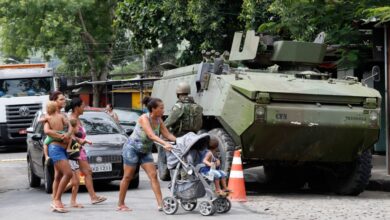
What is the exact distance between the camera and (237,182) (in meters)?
11.4

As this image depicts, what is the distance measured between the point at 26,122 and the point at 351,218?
18.0 meters

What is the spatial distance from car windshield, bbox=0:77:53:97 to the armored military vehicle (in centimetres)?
1361

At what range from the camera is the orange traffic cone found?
11.5m

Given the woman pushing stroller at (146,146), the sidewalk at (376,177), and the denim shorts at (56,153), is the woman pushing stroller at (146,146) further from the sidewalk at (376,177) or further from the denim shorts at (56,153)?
the sidewalk at (376,177)

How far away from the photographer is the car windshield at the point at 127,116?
71.9 ft

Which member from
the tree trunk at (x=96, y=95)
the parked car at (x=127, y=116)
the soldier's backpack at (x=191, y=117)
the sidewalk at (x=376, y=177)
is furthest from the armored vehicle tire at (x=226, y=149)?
the tree trunk at (x=96, y=95)

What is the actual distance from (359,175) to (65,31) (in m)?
27.8

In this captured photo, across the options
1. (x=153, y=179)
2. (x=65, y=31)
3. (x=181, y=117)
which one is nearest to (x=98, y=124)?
(x=181, y=117)

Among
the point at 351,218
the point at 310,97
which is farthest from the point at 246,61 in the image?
the point at 351,218

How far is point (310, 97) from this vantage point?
39.2 ft

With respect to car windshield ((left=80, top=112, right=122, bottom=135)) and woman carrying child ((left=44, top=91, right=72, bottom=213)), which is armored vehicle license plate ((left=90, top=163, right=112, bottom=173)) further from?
woman carrying child ((left=44, top=91, right=72, bottom=213))

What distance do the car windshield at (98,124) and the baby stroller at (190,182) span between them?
13.8 feet

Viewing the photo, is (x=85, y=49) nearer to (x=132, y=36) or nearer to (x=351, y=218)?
(x=132, y=36)

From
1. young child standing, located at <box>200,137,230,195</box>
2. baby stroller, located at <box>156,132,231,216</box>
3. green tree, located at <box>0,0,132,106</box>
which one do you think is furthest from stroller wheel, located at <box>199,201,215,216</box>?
green tree, located at <box>0,0,132,106</box>
